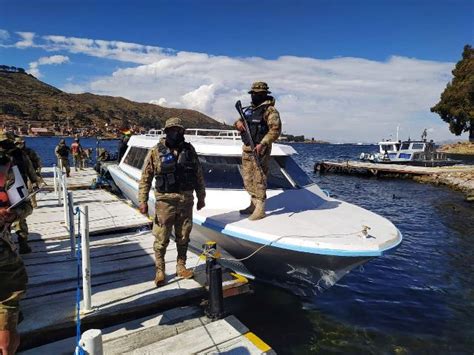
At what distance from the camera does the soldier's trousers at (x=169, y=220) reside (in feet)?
16.4

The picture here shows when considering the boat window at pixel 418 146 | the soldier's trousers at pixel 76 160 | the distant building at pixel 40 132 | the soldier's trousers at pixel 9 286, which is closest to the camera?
the soldier's trousers at pixel 9 286

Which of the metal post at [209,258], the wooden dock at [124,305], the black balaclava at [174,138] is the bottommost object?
the wooden dock at [124,305]

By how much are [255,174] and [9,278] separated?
13.0ft

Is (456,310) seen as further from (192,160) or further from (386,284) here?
(192,160)

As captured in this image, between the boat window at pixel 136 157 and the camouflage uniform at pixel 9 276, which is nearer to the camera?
the camouflage uniform at pixel 9 276

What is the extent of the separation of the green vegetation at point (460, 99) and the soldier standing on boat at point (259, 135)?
226 feet

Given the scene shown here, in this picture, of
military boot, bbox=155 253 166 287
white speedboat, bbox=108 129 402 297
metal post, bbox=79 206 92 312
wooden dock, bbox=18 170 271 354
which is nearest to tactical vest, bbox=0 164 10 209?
metal post, bbox=79 206 92 312

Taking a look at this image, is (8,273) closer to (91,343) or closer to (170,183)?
(91,343)

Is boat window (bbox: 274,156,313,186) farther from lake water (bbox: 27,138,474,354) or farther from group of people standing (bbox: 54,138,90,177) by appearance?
group of people standing (bbox: 54,138,90,177)

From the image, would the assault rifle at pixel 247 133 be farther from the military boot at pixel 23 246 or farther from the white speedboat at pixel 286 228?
the military boot at pixel 23 246

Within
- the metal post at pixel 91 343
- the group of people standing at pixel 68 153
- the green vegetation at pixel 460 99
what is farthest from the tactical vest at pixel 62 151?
the green vegetation at pixel 460 99

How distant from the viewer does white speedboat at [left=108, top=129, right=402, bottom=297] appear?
17.1 feet

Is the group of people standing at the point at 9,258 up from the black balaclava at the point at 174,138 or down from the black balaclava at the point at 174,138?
down

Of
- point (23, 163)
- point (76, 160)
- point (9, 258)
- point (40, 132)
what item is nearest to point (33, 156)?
point (23, 163)
